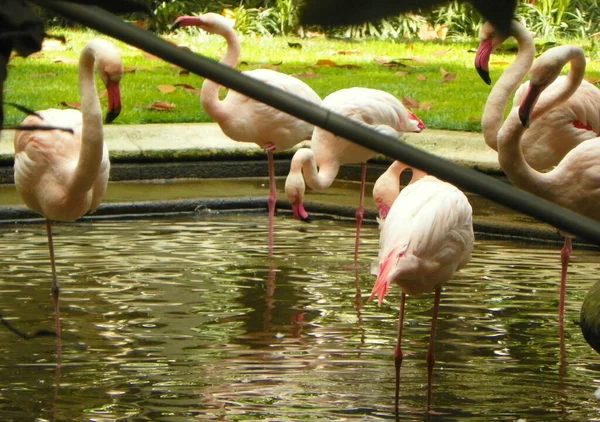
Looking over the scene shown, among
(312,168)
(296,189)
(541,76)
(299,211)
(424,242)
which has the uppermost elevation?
(541,76)

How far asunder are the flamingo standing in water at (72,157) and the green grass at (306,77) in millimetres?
3243

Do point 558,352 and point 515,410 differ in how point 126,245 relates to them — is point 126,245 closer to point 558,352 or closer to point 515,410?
point 558,352

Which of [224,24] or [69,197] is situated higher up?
[224,24]

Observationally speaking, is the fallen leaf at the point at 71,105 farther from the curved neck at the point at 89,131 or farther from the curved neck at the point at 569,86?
the curved neck at the point at 569,86

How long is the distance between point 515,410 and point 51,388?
5.83 ft

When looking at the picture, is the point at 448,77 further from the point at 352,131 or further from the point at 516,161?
the point at 352,131

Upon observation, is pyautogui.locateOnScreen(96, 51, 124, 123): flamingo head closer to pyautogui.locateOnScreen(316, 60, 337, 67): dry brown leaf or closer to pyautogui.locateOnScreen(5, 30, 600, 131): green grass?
pyautogui.locateOnScreen(5, 30, 600, 131): green grass

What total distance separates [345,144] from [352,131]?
6.90 m

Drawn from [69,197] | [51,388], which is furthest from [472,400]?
[69,197]

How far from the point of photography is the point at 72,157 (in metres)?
5.51

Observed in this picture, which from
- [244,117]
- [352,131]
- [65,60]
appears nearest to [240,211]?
[244,117]

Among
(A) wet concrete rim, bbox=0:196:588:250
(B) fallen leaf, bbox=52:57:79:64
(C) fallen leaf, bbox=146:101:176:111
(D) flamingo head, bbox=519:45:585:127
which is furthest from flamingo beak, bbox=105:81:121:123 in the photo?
(B) fallen leaf, bbox=52:57:79:64

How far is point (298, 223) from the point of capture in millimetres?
8289

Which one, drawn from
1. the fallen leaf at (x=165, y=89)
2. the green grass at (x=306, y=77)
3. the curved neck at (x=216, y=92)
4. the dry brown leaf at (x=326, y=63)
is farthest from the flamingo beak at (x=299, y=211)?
the dry brown leaf at (x=326, y=63)
